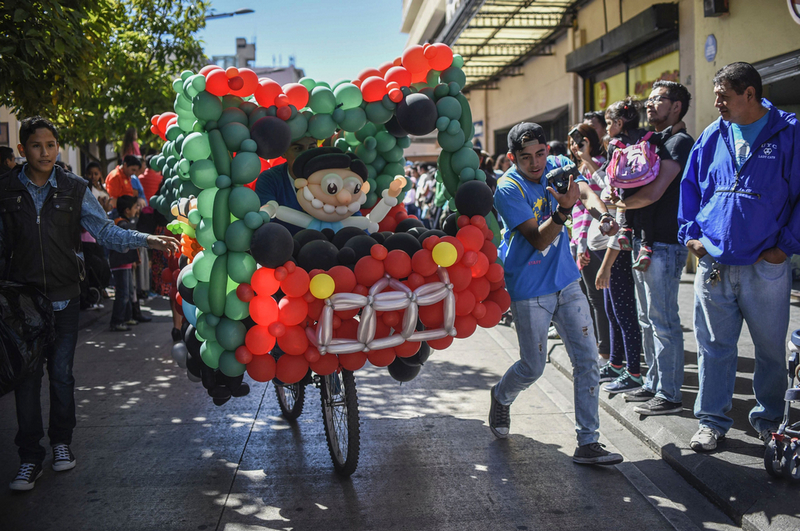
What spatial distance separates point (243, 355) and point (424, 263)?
3.27 ft

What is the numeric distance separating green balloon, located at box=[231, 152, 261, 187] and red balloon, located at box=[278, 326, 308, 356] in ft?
2.48

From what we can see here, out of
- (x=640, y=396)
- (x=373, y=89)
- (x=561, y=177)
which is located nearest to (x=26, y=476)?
(x=373, y=89)

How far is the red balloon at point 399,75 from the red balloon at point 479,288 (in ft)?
3.83

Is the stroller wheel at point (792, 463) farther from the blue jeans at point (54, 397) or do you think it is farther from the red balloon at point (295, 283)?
the blue jeans at point (54, 397)

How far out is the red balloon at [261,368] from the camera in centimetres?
326

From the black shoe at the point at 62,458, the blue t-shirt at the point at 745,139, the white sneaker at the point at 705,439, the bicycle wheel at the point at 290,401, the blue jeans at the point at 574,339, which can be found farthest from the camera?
the bicycle wheel at the point at 290,401

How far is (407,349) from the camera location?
3438 mm

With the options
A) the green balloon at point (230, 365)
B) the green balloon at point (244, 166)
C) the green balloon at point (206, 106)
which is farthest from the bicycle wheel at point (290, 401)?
the green balloon at point (206, 106)

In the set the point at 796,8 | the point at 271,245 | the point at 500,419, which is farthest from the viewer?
the point at 796,8

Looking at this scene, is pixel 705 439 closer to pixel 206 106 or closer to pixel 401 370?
pixel 401 370

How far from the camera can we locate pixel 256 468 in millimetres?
4137

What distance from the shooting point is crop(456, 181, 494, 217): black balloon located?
3.59 meters

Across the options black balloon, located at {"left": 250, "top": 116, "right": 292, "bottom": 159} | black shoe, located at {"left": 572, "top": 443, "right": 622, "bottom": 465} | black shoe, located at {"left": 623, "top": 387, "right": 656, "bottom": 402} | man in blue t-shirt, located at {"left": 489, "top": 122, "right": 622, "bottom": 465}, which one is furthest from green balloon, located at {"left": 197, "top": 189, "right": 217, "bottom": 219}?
black shoe, located at {"left": 623, "top": 387, "right": 656, "bottom": 402}

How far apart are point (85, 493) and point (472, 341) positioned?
464cm
